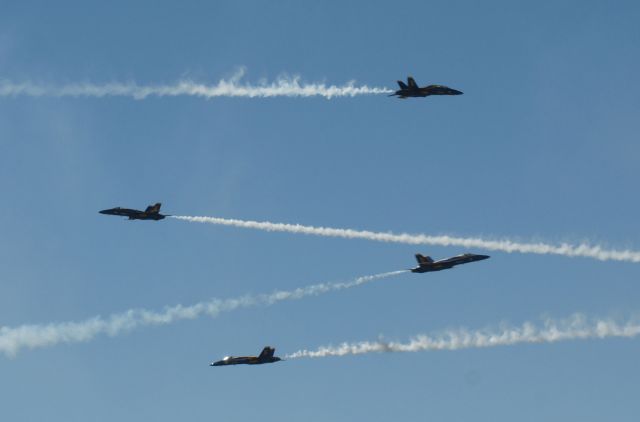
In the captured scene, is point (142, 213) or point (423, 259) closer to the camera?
point (423, 259)

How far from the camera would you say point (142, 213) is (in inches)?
7219

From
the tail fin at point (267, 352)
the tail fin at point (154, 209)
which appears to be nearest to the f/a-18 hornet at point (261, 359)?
the tail fin at point (267, 352)

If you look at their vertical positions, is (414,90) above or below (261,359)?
above

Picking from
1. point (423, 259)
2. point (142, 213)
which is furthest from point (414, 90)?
point (142, 213)

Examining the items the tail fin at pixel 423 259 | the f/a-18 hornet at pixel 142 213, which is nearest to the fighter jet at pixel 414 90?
the tail fin at pixel 423 259

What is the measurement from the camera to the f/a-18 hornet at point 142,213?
183 meters

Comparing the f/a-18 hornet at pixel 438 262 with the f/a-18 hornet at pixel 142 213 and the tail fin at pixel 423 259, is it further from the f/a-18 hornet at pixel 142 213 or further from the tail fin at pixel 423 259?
the f/a-18 hornet at pixel 142 213

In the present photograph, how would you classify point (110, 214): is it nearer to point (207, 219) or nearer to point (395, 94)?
point (207, 219)

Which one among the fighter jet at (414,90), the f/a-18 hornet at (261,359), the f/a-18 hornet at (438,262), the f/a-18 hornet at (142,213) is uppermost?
the fighter jet at (414,90)

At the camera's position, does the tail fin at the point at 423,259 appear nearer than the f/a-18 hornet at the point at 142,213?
Yes

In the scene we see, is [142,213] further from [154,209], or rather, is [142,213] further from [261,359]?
[261,359]

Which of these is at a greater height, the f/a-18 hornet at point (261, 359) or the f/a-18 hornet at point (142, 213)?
the f/a-18 hornet at point (142, 213)

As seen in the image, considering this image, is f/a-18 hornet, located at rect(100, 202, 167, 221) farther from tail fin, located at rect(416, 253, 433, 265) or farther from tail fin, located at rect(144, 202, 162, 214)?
tail fin, located at rect(416, 253, 433, 265)

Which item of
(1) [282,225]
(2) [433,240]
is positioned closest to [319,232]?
(1) [282,225]
